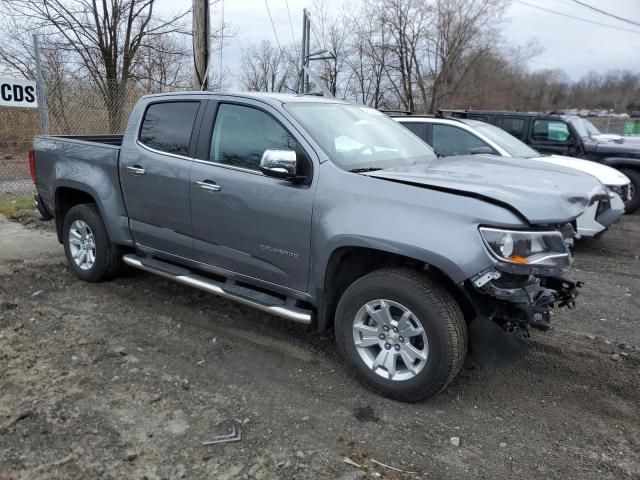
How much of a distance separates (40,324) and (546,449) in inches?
153

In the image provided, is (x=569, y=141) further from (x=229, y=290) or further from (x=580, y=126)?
(x=229, y=290)

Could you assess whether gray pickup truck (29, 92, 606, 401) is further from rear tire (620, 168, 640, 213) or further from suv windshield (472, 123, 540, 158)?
rear tire (620, 168, 640, 213)

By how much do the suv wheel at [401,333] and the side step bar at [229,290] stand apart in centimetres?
35

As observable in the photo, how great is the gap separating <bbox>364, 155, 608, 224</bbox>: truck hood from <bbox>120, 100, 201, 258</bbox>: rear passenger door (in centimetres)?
169

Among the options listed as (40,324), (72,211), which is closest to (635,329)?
(40,324)

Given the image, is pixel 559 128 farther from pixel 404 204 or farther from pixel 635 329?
pixel 404 204

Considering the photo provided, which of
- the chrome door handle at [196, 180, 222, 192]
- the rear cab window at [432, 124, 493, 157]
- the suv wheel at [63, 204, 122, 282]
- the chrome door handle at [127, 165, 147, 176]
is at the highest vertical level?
the rear cab window at [432, 124, 493, 157]

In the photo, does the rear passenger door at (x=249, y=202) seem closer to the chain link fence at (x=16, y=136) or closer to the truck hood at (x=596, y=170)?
the truck hood at (x=596, y=170)

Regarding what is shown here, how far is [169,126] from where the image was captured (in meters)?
4.61

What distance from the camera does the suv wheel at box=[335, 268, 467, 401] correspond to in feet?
10.3

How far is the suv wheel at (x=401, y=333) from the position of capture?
3154mm

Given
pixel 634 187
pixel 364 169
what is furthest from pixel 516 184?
pixel 634 187

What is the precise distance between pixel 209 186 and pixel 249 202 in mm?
435

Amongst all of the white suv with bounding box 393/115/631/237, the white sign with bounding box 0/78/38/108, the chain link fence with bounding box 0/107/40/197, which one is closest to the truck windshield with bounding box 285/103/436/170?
the white suv with bounding box 393/115/631/237
